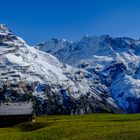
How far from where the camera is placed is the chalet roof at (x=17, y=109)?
137000 mm

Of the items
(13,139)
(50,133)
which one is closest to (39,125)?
(50,133)

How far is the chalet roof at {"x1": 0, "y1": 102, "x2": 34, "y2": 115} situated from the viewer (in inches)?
5394

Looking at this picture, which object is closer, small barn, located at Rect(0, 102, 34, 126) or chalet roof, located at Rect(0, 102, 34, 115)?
small barn, located at Rect(0, 102, 34, 126)

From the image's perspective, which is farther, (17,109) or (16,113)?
(17,109)

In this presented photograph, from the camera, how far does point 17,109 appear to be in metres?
138

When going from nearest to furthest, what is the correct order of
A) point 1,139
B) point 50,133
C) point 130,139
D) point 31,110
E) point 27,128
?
point 130,139 → point 1,139 → point 50,133 → point 27,128 → point 31,110

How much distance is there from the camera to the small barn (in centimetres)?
13575

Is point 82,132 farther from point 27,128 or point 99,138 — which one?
point 27,128

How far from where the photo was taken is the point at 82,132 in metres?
74.0

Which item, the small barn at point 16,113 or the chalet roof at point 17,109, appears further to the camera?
the chalet roof at point 17,109

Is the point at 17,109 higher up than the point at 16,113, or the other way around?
the point at 17,109

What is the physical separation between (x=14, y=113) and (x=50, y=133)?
61.6 meters

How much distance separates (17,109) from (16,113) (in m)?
1.52

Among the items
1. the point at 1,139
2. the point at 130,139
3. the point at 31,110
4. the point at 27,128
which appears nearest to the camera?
the point at 130,139
